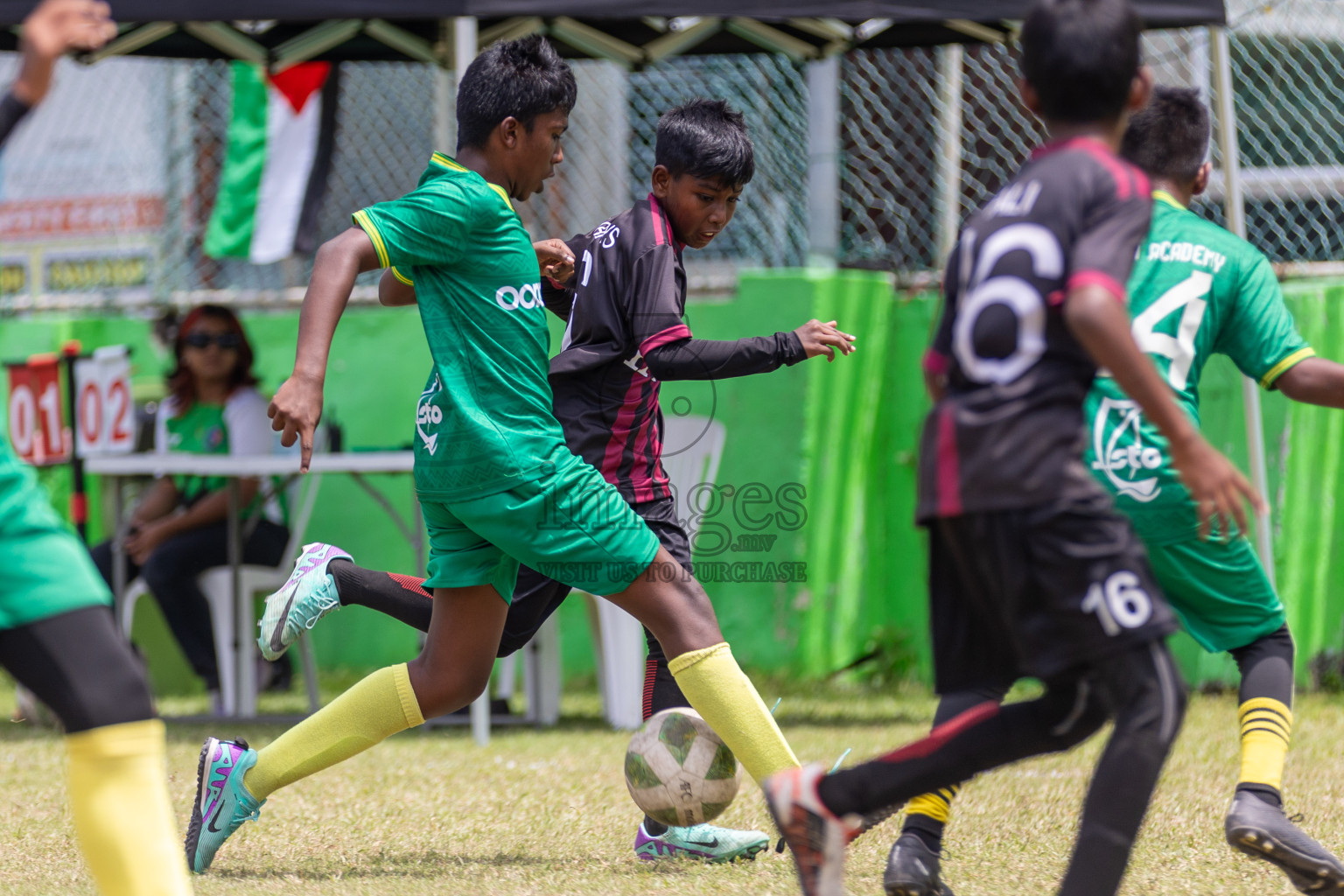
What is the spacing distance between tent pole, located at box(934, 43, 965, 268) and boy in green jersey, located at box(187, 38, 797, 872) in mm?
3785

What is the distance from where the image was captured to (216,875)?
3.43 metres

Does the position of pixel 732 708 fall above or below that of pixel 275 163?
below

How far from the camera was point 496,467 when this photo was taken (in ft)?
10.6

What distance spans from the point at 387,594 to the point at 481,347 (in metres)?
0.79

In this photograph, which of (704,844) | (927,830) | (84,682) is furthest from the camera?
(704,844)

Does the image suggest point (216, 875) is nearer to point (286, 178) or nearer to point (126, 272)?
point (286, 178)

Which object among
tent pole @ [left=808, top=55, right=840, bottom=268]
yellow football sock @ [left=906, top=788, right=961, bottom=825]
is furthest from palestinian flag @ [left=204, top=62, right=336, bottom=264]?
yellow football sock @ [left=906, top=788, right=961, bottom=825]

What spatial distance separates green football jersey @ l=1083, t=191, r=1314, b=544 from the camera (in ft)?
10.3

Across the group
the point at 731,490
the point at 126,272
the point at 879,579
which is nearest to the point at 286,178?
the point at 126,272

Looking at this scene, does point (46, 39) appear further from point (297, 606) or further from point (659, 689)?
point (659, 689)

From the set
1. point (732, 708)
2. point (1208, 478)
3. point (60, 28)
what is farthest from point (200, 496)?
point (1208, 478)

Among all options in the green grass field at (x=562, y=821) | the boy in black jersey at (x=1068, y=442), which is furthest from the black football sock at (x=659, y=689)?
the boy in black jersey at (x=1068, y=442)

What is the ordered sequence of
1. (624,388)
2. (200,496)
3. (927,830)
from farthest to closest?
(200,496)
(624,388)
(927,830)

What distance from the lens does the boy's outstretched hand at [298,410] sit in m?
2.77
